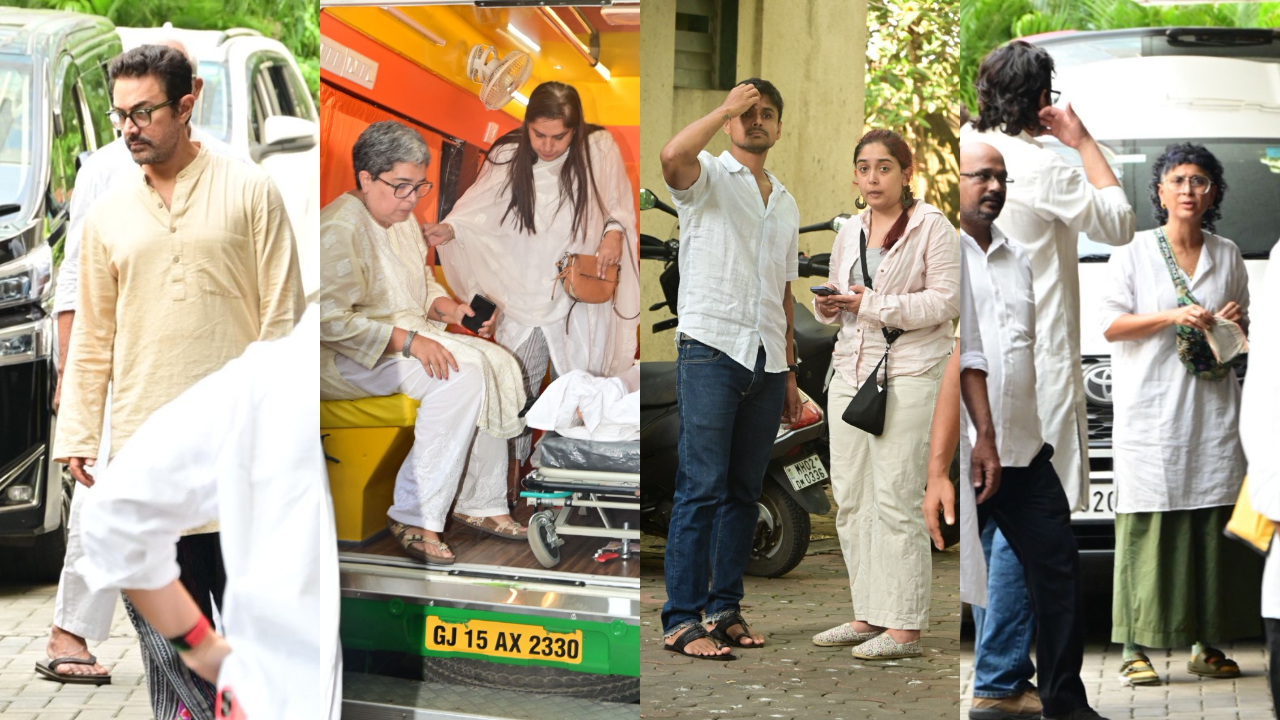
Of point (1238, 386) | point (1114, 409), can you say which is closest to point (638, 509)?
point (1114, 409)

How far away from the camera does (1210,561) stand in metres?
3.25

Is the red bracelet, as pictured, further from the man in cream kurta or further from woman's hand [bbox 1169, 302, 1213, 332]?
woman's hand [bbox 1169, 302, 1213, 332]

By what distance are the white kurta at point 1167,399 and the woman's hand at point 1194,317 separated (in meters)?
0.02

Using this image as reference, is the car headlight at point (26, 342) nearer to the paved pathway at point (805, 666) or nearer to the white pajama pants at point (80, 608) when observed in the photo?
the white pajama pants at point (80, 608)

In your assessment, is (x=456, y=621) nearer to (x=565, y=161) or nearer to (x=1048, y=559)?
(x=565, y=161)

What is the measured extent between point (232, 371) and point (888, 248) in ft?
5.95

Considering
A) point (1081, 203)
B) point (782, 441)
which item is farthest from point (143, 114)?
point (1081, 203)

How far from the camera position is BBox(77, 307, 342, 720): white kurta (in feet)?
11.9

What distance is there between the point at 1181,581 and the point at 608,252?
5.29 ft

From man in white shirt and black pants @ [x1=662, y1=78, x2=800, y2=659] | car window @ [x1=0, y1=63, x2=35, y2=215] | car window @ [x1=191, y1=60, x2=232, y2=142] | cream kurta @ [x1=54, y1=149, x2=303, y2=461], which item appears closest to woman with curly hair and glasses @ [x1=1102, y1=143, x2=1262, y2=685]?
man in white shirt and black pants @ [x1=662, y1=78, x2=800, y2=659]

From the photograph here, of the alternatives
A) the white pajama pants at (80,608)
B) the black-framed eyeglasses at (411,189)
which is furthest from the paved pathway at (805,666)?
the white pajama pants at (80,608)

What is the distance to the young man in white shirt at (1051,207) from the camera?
3.18 metres

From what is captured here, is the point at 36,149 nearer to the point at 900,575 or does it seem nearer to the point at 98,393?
the point at 98,393

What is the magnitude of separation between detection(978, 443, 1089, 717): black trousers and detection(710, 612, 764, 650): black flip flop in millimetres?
654
